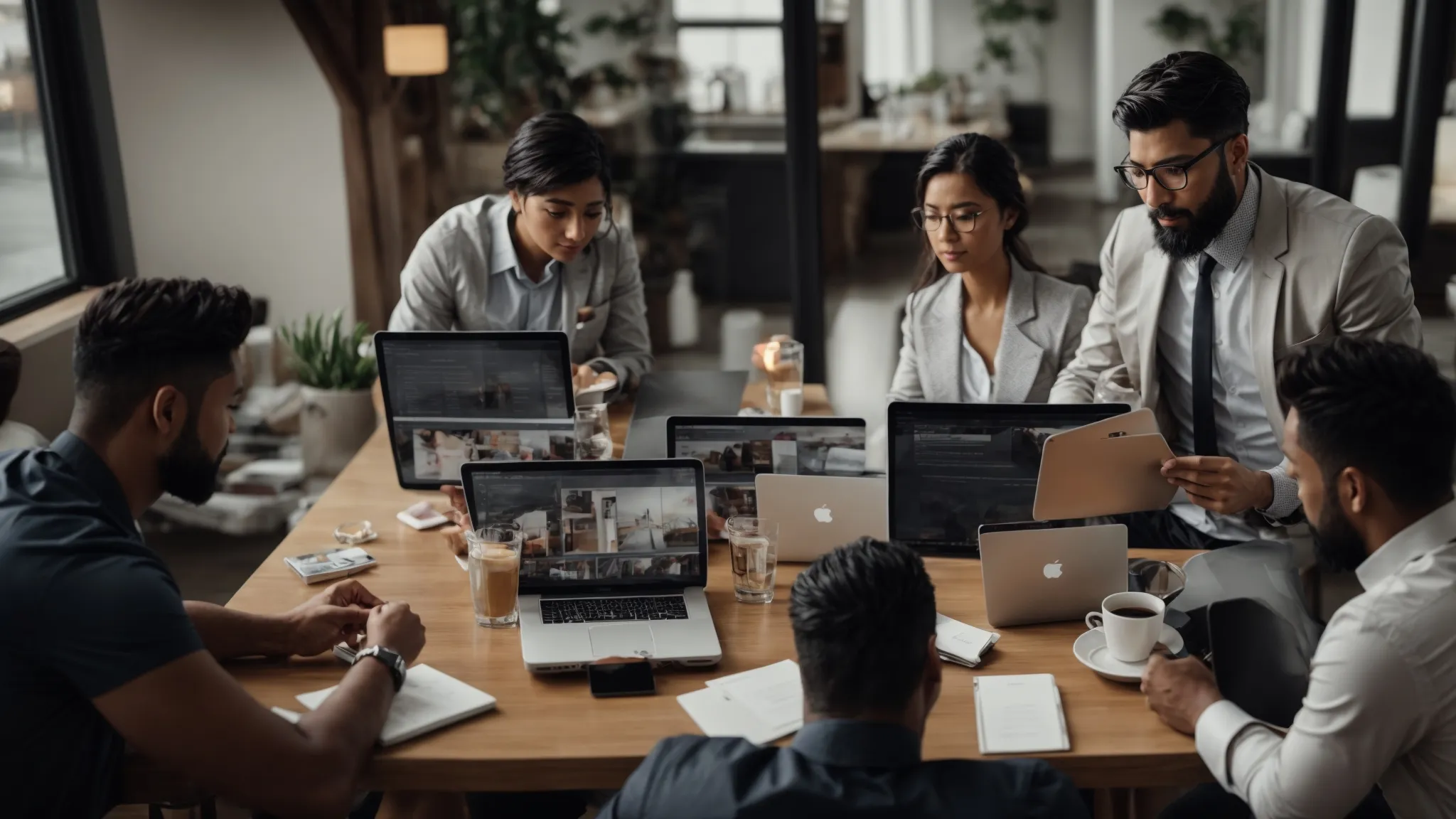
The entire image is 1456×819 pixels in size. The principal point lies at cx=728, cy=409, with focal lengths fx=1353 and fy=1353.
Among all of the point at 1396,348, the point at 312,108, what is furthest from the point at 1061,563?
the point at 312,108

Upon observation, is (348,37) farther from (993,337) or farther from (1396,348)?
(1396,348)

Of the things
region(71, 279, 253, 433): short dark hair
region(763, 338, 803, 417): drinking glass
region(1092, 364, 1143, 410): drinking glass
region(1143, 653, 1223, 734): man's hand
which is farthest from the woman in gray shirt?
region(1143, 653, 1223, 734): man's hand

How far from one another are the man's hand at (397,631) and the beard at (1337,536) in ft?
4.30

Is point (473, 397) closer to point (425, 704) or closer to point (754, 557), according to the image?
point (754, 557)

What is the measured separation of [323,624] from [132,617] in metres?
0.46

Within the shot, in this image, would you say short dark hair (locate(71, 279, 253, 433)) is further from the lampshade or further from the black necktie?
the lampshade

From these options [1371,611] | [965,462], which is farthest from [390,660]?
[1371,611]

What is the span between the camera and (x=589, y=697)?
6.54 ft

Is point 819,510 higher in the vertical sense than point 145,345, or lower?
lower

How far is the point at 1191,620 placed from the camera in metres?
2.15

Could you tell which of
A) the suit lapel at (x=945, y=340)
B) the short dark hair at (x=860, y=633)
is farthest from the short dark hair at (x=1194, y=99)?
the short dark hair at (x=860, y=633)

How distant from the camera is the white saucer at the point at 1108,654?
6.59 ft

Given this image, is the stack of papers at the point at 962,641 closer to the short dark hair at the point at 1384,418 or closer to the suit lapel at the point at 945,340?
the short dark hair at the point at 1384,418

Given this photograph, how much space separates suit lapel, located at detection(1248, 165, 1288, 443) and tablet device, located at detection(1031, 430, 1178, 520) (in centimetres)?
55
